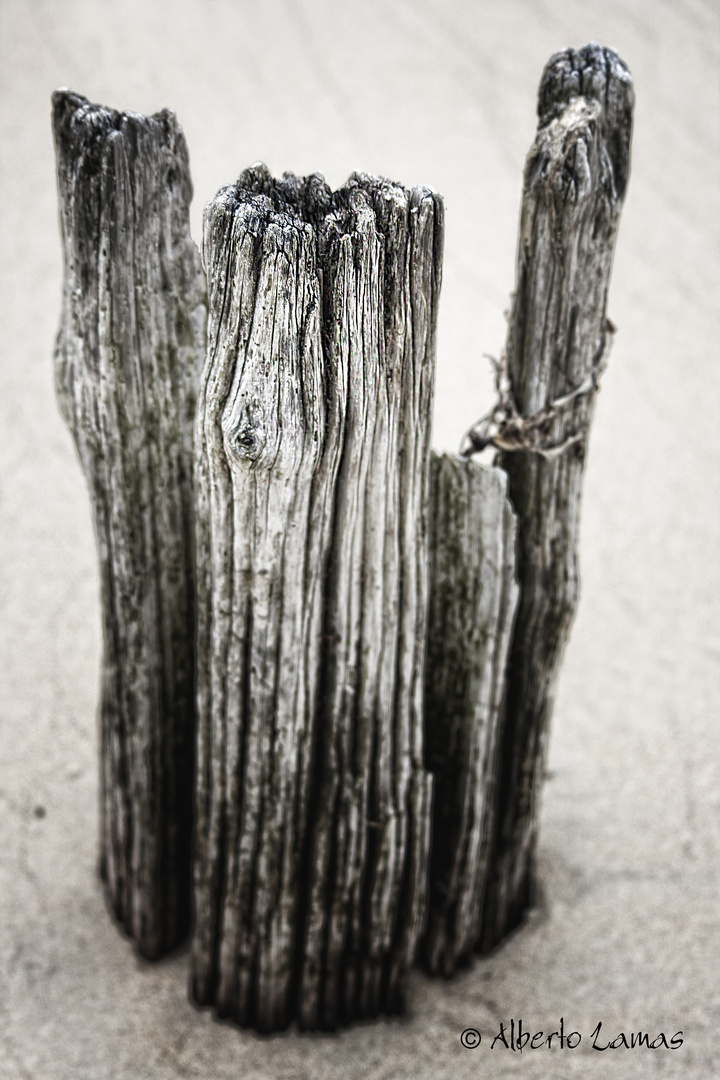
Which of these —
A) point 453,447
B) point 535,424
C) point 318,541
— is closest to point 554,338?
point 535,424

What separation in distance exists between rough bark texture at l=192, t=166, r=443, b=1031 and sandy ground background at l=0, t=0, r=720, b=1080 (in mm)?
332

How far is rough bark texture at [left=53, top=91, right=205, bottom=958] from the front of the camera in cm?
209

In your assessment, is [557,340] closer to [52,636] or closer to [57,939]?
[57,939]

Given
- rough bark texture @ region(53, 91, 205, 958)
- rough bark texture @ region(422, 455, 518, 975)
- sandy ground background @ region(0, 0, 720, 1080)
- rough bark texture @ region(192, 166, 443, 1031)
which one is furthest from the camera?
sandy ground background @ region(0, 0, 720, 1080)

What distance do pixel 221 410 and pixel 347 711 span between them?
762 millimetres

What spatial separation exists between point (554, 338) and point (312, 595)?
0.83 meters

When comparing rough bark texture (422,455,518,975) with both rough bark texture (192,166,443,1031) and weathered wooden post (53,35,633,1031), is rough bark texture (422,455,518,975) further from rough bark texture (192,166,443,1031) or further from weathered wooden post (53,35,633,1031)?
rough bark texture (192,166,443,1031)

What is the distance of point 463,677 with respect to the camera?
7.84 ft

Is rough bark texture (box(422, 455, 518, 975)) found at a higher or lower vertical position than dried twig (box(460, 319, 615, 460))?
lower

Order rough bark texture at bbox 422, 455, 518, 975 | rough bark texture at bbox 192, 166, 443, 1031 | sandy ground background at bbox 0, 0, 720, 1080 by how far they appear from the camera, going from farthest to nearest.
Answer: sandy ground background at bbox 0, 0, 720, 1080
rough bark texture at bbox 422, 455, 518, 975
rough bark texture at bbox 192, 166, 443, 1031

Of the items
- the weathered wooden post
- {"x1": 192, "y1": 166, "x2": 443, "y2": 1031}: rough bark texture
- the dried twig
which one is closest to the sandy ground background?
the weathered wooden post

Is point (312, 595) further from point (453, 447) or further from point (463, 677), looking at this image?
point (453, 447)

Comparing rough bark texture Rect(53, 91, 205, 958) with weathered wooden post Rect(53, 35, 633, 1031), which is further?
rough bark texture Rect(53, 91, 205, 958)

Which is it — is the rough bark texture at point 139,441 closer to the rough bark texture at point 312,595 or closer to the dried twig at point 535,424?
the rough bark texture at point 312,595
